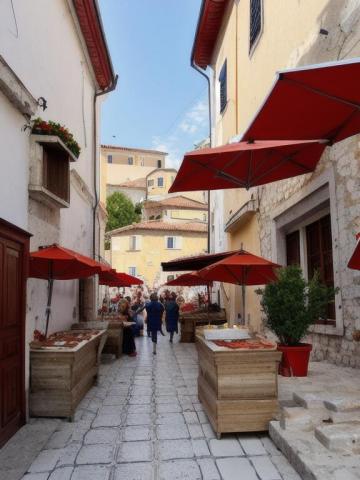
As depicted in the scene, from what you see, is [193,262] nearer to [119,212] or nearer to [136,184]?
[119,212]

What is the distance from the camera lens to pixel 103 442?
4816mm

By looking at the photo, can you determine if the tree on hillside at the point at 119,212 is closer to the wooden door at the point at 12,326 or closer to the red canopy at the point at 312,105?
the wooden door at the point at 12,326

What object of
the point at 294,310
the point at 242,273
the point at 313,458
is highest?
the point at 242,273

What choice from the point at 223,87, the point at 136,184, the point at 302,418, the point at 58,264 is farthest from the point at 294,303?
the point at 136,184

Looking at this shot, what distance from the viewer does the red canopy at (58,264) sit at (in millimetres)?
6273

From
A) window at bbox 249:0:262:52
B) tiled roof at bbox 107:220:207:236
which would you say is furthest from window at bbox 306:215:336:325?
tiled roof at bbox 107:220:207:236

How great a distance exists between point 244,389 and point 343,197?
9.53 feet

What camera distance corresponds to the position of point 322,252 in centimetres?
750

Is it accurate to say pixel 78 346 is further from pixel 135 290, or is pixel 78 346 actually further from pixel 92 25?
pixel 135 290

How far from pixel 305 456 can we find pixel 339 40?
17.4 feet

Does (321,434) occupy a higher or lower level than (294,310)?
lower

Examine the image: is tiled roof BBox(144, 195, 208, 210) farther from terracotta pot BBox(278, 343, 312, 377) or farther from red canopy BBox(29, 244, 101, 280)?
terracotta pot BBox(278, 343, 312, 377)

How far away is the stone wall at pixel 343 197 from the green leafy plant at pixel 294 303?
313 mm

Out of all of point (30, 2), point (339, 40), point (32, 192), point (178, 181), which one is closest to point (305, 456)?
point (178, 181)
